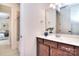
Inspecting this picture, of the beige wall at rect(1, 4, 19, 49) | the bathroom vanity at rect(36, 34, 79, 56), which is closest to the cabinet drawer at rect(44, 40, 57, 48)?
the bathroom vanity at rect(36, 34, 79, 56)

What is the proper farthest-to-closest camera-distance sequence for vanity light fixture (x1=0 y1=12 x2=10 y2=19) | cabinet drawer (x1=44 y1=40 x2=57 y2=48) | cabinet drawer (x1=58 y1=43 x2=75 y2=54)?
cabinet drawer (x1=44 y1=40 x2=57 y2=48) → vanity light fixture (x1=0 y1=12 x2=10 y2=19) → cabinet drawer (x1=58 y1=43 x2=75 y2=54)

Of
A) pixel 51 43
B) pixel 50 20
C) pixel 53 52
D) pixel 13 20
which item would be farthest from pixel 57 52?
pixel 13 20

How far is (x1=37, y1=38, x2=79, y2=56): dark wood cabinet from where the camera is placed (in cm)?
155

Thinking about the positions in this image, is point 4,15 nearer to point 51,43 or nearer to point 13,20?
point 13,20

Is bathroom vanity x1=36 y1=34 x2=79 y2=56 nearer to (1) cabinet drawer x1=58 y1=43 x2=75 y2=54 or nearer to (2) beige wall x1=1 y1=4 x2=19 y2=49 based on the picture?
(1) cabinet drawer x1=58 y1=43 x2=75 y2=54

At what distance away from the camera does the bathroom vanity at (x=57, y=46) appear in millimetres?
1545

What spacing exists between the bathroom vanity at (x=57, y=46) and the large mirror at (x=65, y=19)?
11cm

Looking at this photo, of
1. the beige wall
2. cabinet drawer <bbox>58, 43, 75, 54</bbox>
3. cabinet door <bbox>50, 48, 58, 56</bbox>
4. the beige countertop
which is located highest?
the beige wall

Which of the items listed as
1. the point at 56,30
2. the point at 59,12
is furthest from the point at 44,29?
the point at 59,12

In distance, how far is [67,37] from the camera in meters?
1.72

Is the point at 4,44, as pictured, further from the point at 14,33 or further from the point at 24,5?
the point at 24,5

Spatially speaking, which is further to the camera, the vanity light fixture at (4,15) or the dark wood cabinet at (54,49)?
the vanity light fixture at (4,15)

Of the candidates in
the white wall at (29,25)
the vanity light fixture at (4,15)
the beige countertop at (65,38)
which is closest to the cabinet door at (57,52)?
the beige countertop at (65,38)

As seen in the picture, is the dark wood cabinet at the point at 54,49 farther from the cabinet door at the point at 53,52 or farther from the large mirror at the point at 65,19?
the large mirror at the point at 65,19
